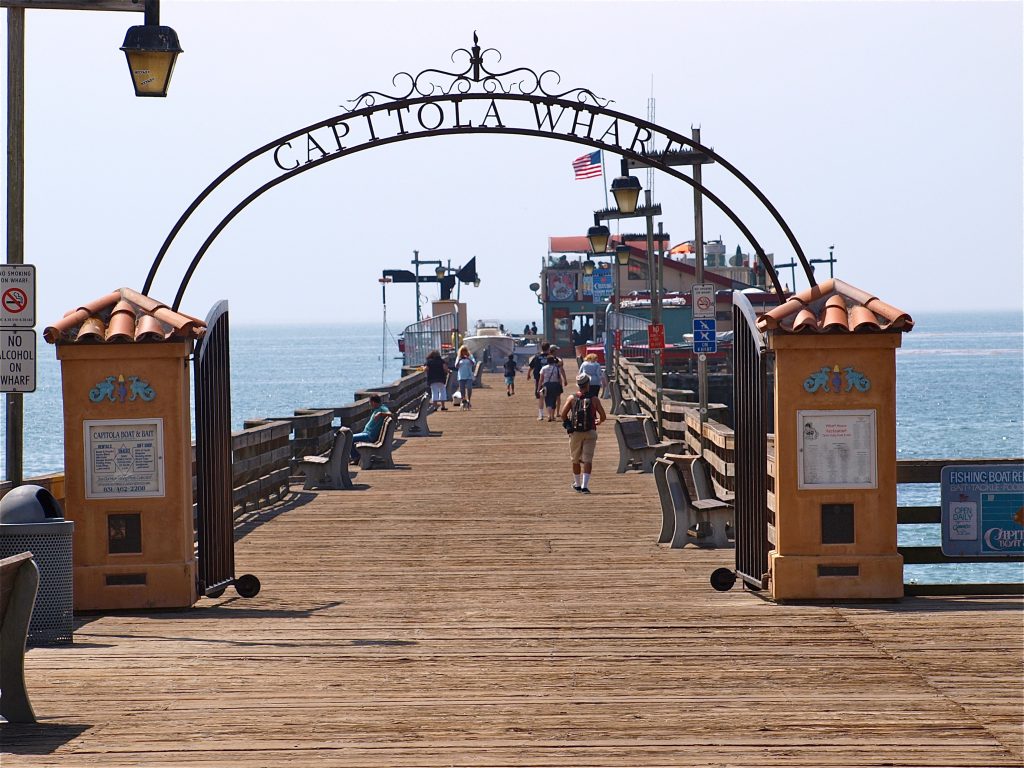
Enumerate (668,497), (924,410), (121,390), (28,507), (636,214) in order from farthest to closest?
(924,410), (636,214), (668,497), (121,390), (28,507)

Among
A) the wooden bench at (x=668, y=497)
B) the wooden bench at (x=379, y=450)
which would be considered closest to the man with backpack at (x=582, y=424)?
the wooden bench at (x=668, y=497)

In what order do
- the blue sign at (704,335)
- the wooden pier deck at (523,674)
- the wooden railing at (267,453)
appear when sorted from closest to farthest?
the wooden pier deck at (523,674), the wooden railing at (267,453), the blue sign at (704,335)

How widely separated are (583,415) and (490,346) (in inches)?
2088

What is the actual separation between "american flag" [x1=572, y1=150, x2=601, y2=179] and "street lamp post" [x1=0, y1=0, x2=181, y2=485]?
34864 mm

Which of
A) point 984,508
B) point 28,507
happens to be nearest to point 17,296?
point 28,507

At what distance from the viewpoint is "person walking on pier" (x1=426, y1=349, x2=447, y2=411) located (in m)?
35.7

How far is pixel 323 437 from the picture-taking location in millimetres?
23656

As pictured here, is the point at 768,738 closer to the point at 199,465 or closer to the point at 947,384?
the point at 199,465

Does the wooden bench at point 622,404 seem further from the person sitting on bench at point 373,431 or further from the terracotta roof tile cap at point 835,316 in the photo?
the terracotta roof tile cap at point 835,316

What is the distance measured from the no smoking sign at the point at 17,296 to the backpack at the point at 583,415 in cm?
983

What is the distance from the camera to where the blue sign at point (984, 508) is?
10594 millimetres

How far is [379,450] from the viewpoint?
2361cm

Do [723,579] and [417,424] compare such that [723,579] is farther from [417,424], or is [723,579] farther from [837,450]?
[417,424]

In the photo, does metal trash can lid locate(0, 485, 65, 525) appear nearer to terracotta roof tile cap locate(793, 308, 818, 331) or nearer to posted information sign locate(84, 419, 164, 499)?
posted information sign locate(84, 419, 164, 499)
